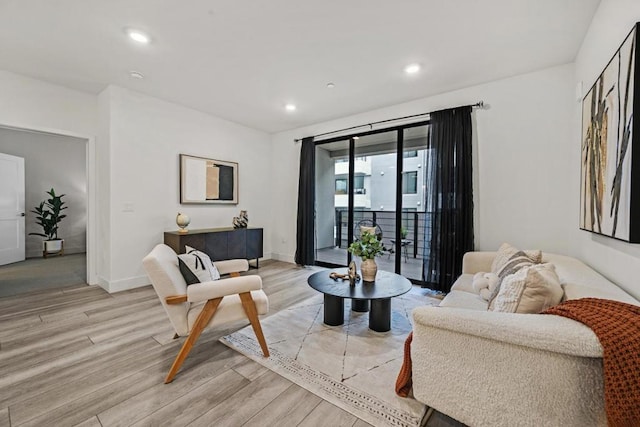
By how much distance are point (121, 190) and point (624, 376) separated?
4.61m

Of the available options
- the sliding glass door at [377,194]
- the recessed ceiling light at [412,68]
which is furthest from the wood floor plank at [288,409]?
the recessed ceiling light at [412,68]

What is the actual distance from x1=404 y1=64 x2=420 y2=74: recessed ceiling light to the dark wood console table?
335 cm

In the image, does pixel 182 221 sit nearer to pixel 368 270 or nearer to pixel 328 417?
pixel 368 270

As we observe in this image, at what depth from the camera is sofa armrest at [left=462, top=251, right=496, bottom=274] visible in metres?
2.84

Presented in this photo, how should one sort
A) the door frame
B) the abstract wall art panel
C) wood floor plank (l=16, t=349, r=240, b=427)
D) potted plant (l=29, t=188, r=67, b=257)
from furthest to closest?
potted plant (l=29, t=188, r=67, b=257), the door frame, wood floor plank (l=16, t=349, r=240, b=427), the abstract wall art panel

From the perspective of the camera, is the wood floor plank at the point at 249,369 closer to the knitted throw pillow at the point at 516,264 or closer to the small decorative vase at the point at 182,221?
the knitted throw pillow at the point at 516,264

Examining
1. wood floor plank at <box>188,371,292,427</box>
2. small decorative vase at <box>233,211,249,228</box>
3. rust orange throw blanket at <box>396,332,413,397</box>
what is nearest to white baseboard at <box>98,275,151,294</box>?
small decorative vase at <box>233,211,249,228</box>

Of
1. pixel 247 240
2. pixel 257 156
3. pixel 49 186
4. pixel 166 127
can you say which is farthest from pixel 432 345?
pixel 49 186

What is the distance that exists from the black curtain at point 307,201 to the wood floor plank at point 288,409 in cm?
328

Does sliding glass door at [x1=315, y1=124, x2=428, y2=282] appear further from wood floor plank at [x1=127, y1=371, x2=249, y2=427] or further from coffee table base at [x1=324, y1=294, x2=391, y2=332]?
wood floor plank at [x1=127, y1=371, x2=249, y2=427]

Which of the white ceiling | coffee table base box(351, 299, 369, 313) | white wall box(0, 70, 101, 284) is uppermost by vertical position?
the white ceiling

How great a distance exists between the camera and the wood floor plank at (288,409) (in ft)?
4.69

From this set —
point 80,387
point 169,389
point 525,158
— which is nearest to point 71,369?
point 80,387

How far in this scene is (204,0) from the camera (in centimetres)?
198
